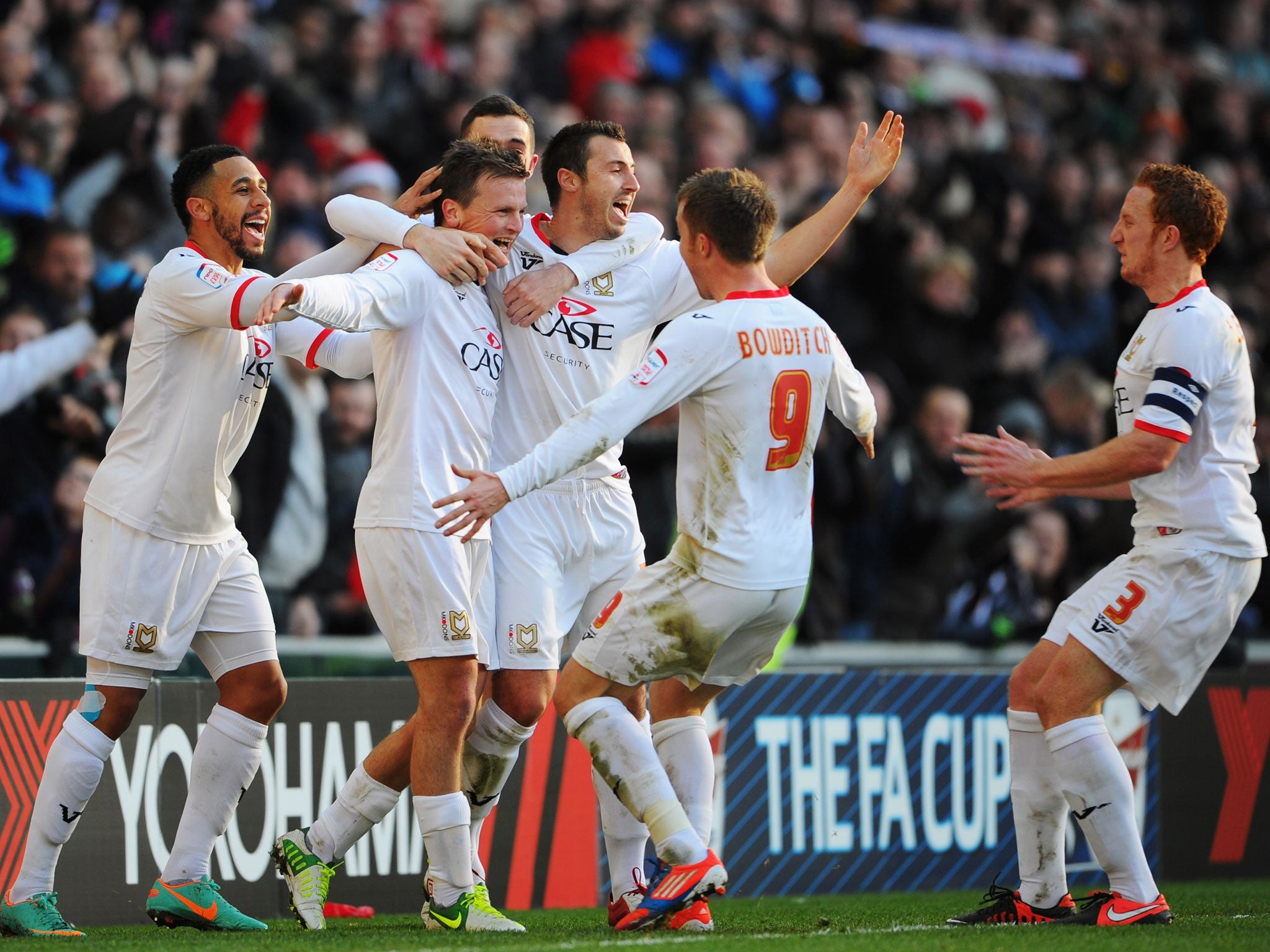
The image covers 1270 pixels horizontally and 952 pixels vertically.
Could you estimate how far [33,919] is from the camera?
204 inches

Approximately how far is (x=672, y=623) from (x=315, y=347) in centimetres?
177

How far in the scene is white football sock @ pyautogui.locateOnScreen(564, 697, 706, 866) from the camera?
4801 mm

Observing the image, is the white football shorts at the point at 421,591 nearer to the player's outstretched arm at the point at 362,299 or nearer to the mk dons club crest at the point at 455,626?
the mk dons club crest at the point at 455,626

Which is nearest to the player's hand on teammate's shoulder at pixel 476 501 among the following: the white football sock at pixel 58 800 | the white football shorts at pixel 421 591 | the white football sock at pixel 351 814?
Result: the white football shorts at pixel 421 591

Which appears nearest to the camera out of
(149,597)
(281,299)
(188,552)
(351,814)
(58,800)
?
(281,299)

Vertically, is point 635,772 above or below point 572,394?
below

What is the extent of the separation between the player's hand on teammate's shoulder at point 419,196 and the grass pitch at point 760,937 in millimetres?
2412

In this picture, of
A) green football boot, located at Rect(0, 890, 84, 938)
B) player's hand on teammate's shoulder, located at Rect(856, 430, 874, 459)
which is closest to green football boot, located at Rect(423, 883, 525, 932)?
green football boot, located at Rect(0, 890, 84, 938)

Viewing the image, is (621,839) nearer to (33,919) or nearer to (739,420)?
(739,420)

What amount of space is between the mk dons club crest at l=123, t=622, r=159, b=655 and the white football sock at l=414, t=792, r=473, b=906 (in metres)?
1.01

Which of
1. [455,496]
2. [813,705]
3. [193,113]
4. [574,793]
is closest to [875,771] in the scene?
[813,705]

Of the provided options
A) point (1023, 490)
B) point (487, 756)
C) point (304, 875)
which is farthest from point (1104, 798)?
point (304, 875)

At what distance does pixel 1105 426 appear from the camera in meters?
11.3

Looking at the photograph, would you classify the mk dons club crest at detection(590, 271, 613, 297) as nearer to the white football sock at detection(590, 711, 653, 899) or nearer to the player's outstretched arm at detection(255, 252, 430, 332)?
the player's outstretched arm at detection(255, 252, 430, 332)
